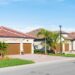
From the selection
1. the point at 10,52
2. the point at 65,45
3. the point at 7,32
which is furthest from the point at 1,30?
the point at 65,45

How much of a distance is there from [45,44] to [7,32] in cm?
858

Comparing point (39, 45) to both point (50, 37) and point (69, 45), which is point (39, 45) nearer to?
point (50, 37)

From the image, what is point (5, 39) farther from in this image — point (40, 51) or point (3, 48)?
point (40, 51)

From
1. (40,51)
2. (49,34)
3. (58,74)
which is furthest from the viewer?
(40,51)

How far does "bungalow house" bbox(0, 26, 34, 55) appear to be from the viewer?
42219 mm

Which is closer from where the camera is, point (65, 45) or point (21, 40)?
point (21, 40)

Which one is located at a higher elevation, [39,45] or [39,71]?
[39,45]

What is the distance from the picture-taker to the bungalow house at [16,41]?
139 ft

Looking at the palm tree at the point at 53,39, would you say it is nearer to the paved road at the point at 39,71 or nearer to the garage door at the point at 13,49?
the garage door at the point at 13,49

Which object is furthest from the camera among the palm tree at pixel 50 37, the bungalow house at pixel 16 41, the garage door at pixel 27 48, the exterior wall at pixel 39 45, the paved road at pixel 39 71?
the exterior wall at pixel 39 45

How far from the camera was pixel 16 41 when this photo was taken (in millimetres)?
43781

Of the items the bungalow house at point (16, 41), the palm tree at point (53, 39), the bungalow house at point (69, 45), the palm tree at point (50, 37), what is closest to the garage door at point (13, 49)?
the bungalow house at point (16, 41)

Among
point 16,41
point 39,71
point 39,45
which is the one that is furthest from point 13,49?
point 39,71

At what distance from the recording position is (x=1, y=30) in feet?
147
